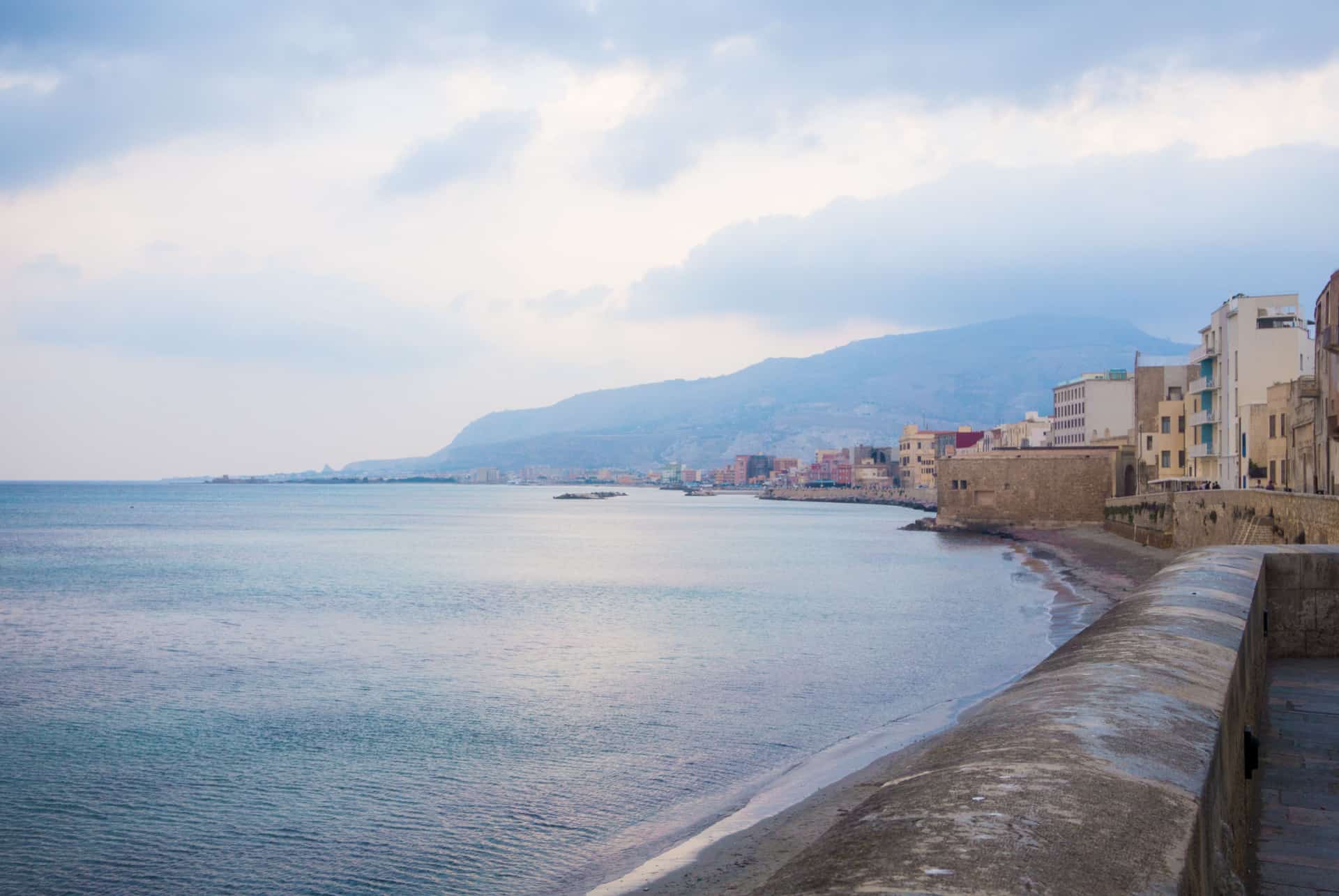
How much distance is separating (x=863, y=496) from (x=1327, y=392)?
136m

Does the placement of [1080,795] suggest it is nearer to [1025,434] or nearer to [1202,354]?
[1202,354]

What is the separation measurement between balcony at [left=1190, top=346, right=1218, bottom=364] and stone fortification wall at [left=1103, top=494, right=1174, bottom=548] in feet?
22.7

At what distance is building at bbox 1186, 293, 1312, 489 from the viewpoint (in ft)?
138

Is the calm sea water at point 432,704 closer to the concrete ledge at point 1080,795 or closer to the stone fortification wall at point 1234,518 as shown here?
the stone fortification wall at point 1234,518

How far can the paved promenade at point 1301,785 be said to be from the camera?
188 inches

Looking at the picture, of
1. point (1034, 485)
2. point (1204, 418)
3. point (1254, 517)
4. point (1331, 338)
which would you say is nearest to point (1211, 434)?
point (1204, 418)

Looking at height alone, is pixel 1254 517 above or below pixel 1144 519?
above

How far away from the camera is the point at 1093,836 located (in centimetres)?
289

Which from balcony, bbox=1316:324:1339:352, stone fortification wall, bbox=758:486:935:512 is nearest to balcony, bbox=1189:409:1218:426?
balcony, bbox=1316:324:1339:352

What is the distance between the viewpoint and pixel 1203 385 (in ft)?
159

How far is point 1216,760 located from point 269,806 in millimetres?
10564

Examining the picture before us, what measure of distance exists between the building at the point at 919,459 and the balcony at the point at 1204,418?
9801 cm

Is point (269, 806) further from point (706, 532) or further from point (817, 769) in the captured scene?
point (706, 532)

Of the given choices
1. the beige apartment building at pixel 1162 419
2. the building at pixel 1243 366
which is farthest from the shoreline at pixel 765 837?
the beige apartment building at pixel 1162 419
